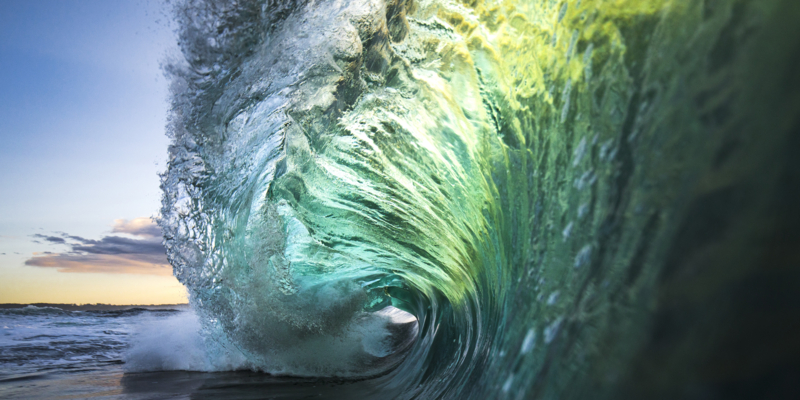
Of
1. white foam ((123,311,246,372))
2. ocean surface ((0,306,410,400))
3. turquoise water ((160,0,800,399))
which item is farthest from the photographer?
white foam ((123,311,246,372))

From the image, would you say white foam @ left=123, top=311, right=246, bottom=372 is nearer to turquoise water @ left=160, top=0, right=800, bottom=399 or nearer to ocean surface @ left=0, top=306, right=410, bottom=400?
ocean surface @ left=0, top=306, right=410, bottom=400

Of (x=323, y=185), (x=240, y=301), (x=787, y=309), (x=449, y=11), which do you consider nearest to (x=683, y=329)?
(x=787, y=309)

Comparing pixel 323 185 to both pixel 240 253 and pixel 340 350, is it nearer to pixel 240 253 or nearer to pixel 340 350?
pixel 240 253

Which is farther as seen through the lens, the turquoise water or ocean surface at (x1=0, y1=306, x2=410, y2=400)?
ocean surface at (x1=0, y1=306, x2=410, y2=400)

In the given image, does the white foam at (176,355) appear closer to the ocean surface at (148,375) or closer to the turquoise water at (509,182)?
the ocean surface at (148,375)

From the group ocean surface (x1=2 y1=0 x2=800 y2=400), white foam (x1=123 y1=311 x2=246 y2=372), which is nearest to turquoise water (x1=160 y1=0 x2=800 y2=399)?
ocean surface (x1=2 y1=0 x2=800 y2=400)

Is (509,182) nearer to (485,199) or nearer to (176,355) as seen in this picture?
(485,199)

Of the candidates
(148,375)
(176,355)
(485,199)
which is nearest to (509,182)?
(485,199)

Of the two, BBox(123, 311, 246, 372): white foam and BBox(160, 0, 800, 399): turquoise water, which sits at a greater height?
BBox(160, 0, 800, 399): turquoise water
